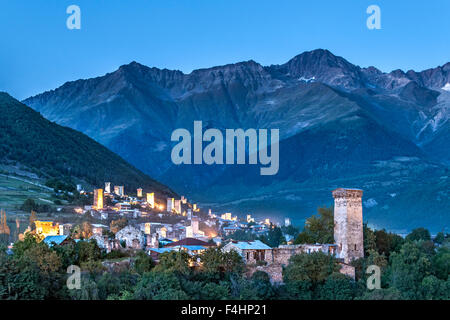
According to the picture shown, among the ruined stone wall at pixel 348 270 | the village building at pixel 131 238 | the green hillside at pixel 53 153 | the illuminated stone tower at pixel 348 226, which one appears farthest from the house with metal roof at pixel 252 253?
the green hillside at pixel 53 153

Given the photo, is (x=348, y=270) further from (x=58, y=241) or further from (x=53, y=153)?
(x=53, y=153)

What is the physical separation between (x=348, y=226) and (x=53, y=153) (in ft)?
371

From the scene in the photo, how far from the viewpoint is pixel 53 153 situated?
506ft

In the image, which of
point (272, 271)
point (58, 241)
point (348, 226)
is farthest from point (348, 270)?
point (58, 241)

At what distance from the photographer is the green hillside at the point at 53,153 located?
144 metres

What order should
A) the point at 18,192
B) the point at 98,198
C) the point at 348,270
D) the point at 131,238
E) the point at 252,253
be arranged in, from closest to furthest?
the point at 348,270, the point at 252,253, the point at 131,238, the point at 18,192, the point at 98,198

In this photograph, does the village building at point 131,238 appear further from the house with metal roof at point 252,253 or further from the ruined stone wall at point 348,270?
the ruined stone wall at point 348,270

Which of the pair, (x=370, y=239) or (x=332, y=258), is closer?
(x=332, y=258)

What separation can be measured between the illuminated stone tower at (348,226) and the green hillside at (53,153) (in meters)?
90.6

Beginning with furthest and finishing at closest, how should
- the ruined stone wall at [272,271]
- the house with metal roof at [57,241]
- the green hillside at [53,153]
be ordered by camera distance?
the green hillside at [53,153] → the house with metal roof at [57,241] → the ruined stone wall at [272,271]
